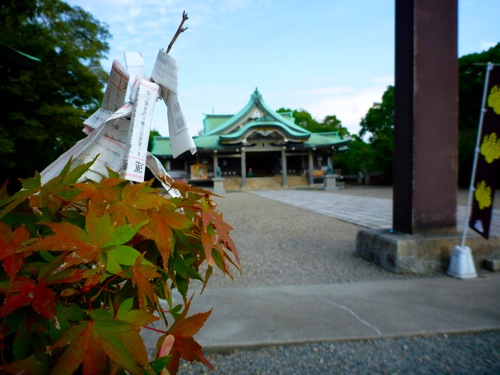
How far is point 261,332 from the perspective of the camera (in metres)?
1.81

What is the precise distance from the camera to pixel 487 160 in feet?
9.55

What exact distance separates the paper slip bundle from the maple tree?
0.82 feet

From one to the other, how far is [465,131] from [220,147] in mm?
14437

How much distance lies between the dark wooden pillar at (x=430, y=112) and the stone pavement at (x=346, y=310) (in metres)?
0.75

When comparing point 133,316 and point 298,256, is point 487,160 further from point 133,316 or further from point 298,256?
point 133,316

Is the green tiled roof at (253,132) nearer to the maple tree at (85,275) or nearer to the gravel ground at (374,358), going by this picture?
the gravel ground at (374,358)

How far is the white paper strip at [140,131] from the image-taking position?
0.89 m

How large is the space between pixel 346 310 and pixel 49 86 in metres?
10.8

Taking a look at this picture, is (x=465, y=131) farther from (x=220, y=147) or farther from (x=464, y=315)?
(x=464, y=315)

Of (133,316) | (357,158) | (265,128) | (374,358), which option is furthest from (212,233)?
(357,158)

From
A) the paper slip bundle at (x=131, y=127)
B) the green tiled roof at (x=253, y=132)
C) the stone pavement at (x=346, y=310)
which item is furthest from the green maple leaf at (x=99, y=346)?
the green tiled roof at (x=253, y=132)

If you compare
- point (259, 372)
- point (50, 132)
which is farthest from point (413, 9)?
point (50, 132)

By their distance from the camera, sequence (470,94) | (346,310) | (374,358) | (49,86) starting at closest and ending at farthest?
(374,358) → (346,310) → (49,86) → (470,94)

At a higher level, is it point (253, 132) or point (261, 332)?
point (253, 132)
